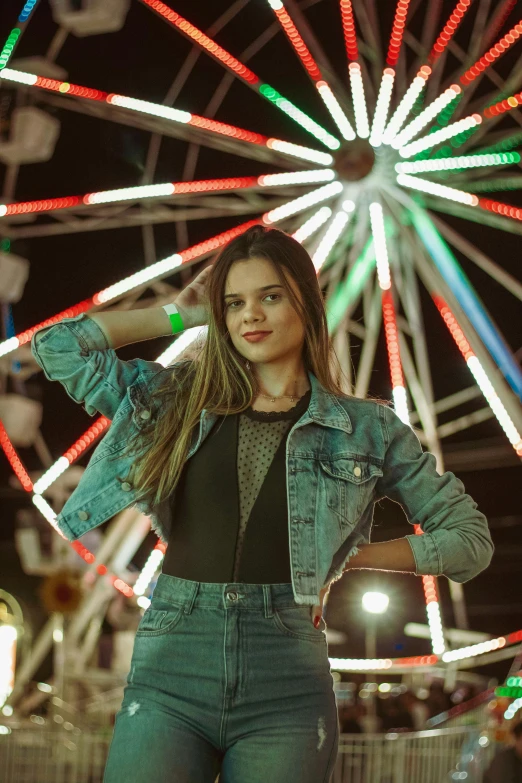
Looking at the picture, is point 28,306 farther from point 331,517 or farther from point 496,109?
point 331,517

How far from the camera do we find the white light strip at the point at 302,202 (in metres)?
7.99

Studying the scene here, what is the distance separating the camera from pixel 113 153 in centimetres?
898

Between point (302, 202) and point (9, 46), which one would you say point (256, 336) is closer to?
point (302, 202)

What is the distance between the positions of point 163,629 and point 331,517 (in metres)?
0.44

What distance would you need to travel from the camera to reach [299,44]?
8.03 meters

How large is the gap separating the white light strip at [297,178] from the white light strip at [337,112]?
275mm

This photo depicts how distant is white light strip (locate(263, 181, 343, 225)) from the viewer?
7988mm

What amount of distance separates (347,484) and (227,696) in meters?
0.56

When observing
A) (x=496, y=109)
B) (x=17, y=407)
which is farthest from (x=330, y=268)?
(x=17, y=407)

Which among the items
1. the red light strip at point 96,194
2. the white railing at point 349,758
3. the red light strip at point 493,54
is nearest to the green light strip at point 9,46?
the red light strip at point 96,194

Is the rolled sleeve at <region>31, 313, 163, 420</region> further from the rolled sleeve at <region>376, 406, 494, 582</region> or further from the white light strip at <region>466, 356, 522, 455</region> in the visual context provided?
the white light strip at <region>466, 356, 522, 455</region>

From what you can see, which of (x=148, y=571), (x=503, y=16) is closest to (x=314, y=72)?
(x=503, y=16)

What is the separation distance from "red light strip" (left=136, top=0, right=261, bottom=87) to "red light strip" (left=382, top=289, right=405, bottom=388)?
1.88 meters

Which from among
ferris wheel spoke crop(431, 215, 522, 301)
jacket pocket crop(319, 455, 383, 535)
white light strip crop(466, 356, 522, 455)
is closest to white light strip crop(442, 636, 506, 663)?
white light strip crop(466, 356, 522, 455)
